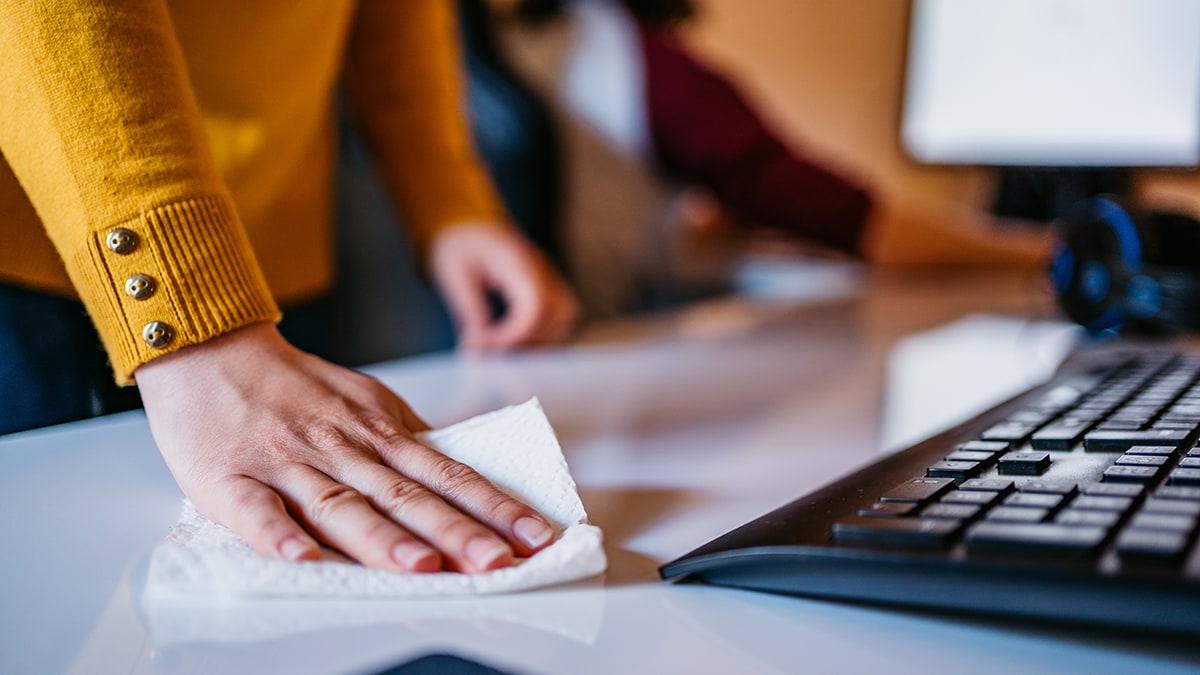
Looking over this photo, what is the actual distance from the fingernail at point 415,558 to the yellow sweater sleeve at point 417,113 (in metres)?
0.54

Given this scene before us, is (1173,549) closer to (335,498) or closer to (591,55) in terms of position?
(335,498)

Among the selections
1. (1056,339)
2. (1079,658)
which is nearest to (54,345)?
(1079,658)

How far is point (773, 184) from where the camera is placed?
4.19ft

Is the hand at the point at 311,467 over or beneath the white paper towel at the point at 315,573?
over

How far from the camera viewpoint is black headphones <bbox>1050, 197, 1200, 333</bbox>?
0.83 meters

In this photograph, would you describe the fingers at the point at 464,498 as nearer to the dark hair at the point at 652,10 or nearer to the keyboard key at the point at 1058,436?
the keyboard key at the point at 1058,436

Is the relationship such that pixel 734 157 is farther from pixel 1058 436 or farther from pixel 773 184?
pixel 1058 436

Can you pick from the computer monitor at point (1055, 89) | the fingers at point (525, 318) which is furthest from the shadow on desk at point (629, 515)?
the computer monitor at point (1055, 89)

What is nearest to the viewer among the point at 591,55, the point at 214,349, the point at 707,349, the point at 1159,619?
the point at 1159,619

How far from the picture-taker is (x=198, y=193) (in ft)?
1.25

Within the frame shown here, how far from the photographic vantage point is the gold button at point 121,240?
1.19 ft

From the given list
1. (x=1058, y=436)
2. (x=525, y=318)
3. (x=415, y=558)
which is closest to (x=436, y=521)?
(x=415, y=558)

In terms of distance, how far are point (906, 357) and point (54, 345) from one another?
596 millimetres

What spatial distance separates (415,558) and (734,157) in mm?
1017
